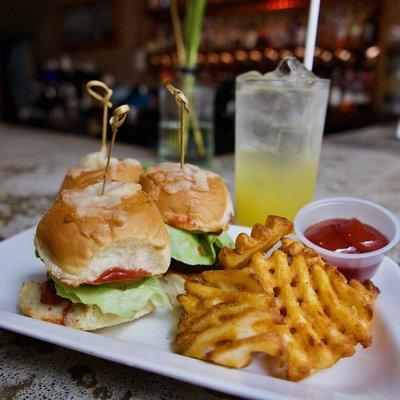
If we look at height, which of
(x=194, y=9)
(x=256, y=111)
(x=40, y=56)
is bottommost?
(x=40, y=56)

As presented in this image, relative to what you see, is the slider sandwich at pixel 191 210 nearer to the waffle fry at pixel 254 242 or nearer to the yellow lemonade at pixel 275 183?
→ the waffle fry at pixel 254 242

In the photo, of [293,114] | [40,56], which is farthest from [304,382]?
[40,56]

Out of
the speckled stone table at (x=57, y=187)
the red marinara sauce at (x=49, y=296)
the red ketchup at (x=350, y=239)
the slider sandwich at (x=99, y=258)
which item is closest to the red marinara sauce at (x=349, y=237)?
the red ketchup at (x=350, y=239)

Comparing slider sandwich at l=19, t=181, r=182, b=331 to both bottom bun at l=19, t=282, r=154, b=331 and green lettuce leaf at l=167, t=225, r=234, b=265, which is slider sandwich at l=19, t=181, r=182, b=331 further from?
green lettuce leaf at l=167, t=225, r=234, b=265

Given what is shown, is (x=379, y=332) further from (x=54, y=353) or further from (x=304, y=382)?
(x=54, y=353)

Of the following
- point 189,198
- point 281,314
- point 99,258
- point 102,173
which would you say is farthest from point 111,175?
point 281,314

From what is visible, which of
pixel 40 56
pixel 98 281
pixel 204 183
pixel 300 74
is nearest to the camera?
pixel 98 281

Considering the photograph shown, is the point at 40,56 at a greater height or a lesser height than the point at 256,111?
lesser

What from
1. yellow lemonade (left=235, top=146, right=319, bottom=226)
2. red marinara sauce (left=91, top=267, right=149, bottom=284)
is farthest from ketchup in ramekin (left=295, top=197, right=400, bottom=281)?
red marinara sauce (left=91, top=267, right=149, bottom=284)
